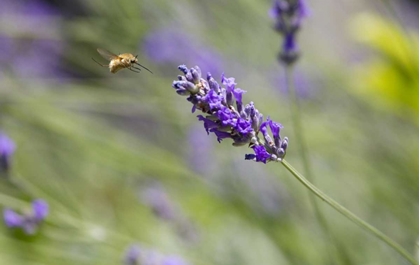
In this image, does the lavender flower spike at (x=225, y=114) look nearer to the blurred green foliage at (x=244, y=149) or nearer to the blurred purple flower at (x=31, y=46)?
the blurred green foliage at (x=244, y=149)

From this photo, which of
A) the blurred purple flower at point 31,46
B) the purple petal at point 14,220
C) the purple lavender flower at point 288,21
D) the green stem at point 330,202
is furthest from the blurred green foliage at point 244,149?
the green stem at point 330,202

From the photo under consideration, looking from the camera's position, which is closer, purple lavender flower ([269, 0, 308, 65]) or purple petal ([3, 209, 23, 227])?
purple lavender flower ([269, 0, 308, 65])

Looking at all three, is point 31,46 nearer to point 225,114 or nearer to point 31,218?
point 31,218

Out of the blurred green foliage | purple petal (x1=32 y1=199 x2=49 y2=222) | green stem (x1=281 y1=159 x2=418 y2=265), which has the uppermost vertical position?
the blurred green foliage

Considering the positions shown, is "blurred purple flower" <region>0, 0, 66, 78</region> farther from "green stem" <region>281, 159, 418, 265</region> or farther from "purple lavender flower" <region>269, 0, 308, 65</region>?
"green stem" <region>281, 159, 418, 265</region>

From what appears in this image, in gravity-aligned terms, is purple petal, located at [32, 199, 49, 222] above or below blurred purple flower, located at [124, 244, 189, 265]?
above

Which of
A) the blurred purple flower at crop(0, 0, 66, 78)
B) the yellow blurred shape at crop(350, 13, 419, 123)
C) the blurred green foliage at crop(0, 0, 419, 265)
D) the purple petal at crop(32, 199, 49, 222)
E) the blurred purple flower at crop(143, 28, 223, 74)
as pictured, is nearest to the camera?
the purple petal at crop(32, 199, 49, 222)

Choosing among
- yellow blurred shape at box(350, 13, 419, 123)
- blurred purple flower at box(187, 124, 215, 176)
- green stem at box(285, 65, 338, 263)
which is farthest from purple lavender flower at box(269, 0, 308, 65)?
blurred purple flower at box(187, 124, 215, 176)
